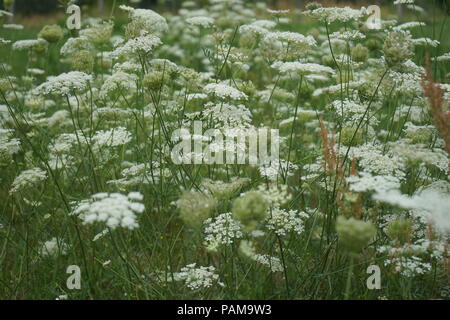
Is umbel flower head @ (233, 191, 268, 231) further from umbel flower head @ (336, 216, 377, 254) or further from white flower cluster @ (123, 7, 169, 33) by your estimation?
white flower cluster @ (123, 7, 169, 33)

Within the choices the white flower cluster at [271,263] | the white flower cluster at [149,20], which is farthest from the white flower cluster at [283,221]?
the white flower cluster at [149,20]

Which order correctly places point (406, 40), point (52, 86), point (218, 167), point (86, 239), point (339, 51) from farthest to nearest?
point (339, 51) < point (218, 167) < point (86, 239) < point (52, 86) < point (406, 40)

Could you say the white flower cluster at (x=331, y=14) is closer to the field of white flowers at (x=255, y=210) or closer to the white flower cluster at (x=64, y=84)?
the field of white flowers at (x=255, y=210)

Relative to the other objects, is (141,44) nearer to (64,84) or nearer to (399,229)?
(64,84)

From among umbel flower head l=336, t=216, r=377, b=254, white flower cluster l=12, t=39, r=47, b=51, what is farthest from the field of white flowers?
white flower cluster l=12, t=39, r=47, b=51

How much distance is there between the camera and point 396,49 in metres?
2.31

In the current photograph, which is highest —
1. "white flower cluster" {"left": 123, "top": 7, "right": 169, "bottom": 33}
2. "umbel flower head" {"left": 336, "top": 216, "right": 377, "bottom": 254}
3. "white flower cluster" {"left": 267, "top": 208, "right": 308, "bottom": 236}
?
"white flower cluster" {"left": 123, "top": 7, "right": 169, "bottom": 33}

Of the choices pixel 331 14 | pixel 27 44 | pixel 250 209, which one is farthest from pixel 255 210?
pixel 27 44

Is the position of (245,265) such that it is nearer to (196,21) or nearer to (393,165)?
(393,165)

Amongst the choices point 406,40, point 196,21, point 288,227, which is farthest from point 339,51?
point 288,227

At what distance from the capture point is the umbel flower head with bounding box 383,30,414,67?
91.0 inches

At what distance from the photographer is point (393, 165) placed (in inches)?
92.3

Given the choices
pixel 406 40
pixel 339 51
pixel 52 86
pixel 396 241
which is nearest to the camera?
pixel 396 241

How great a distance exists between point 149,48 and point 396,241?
1.55 m
